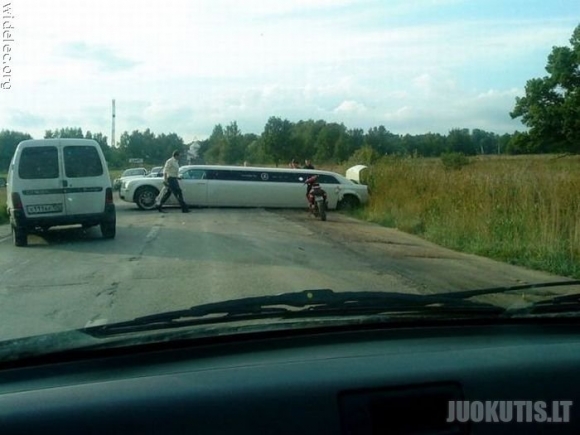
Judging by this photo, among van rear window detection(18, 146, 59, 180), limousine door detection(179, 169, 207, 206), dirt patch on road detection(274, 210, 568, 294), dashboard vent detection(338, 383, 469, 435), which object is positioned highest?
van rear window detection(18, 146, 59, 180)

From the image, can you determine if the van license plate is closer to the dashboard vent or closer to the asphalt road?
the asphalt road

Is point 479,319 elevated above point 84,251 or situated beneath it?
elevated above

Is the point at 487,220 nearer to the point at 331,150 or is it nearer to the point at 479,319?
the point at 479,319

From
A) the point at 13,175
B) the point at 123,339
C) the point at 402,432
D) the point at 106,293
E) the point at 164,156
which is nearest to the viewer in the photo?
the point at 402,432

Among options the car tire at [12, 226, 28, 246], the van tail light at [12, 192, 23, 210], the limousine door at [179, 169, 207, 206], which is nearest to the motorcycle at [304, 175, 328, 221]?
the limousine door at [179, 169, 207, 206]

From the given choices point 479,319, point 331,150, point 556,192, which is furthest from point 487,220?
point 331,150

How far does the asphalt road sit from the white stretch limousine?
756 centimetres

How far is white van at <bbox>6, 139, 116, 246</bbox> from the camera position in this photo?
15461 mm

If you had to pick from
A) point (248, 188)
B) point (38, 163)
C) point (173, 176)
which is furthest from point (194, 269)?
point (248, 188)

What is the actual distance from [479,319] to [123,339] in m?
1.53

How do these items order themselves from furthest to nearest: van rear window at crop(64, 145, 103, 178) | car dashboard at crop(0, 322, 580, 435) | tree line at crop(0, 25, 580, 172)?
tree line at crop(0, 25, 580, 172) < van rear window at crop(64, 145, 103, 178) < car dashboard at crop(0, 322, 580, 435)

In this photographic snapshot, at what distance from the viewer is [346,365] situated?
2.90 metres

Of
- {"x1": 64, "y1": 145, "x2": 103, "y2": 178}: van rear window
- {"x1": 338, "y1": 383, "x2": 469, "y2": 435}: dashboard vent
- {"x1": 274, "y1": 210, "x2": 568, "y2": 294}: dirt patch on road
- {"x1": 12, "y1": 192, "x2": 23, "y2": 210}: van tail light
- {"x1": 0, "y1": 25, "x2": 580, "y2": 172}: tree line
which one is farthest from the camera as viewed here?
{"x1": 0, "y1": 25, "x2": 580, "y2": 172}: tree line

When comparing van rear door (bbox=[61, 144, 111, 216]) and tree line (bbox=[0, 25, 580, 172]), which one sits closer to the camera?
van rear door (bbox=[61, 144, 111, 216])
